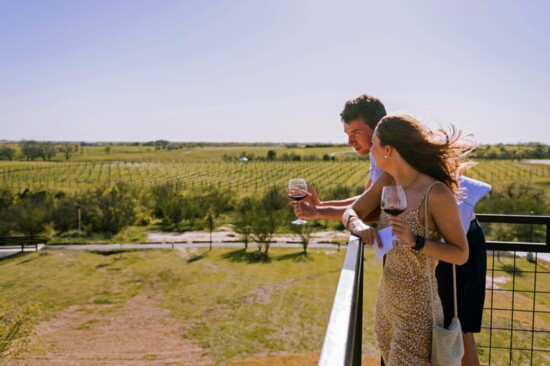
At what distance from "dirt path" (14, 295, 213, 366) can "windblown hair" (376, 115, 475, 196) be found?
54.2 feet

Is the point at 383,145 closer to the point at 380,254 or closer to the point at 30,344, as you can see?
the point at 380,254

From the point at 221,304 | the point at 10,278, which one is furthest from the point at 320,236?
the point at 10,278

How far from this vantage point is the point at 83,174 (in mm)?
74188

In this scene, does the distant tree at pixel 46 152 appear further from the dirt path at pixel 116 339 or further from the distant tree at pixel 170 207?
the dirt path at pixel 116 339

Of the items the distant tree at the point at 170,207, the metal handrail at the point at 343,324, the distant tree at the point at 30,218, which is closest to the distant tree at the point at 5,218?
the distant tree at the point at 30,218

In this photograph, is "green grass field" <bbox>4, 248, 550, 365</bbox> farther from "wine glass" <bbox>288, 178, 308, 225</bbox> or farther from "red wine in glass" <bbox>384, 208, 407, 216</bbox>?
"red wine in glass" <bbox>384, 208, 407, 216</bbox>

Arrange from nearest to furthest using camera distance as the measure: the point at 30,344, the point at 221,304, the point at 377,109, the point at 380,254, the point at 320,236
Answer: 1. the point at 380,254
2. the point at 377,109
3. the point at 30,344
4. the point at 221,304
5. the point at 320,236

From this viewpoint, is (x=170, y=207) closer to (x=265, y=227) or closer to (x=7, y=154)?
(x=265, y=227)

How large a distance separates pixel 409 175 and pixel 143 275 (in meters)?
26.4

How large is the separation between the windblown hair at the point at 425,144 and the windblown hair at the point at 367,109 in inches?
22.4

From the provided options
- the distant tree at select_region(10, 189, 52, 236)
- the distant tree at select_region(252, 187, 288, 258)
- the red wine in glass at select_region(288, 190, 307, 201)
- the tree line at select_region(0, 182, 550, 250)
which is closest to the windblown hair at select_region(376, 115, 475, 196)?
the red wine in glass at select_region(288, 190, 307, 201)

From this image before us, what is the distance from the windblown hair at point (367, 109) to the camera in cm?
234

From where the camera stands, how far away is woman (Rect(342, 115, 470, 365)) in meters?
1.68

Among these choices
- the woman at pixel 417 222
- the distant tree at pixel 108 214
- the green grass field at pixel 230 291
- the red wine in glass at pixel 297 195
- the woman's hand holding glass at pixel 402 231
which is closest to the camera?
the woman's hand holding glass at pixel 402 231
